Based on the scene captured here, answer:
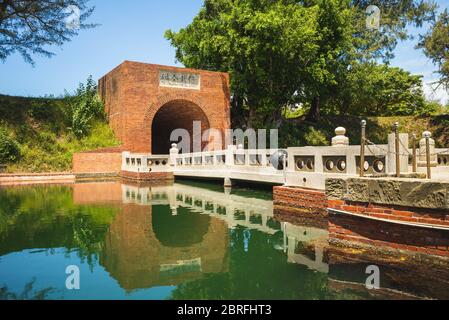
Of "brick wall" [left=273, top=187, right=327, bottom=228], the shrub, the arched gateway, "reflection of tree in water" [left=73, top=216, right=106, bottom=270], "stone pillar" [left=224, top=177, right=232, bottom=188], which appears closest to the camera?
"reflection of tree in water" [left=73, top=216, right=106, bottom=270]

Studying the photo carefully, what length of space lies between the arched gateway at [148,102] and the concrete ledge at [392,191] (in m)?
14.0

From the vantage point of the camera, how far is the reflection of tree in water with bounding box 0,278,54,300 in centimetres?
345

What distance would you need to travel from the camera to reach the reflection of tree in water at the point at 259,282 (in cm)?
354

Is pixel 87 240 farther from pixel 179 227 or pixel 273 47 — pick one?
pixel 273 47

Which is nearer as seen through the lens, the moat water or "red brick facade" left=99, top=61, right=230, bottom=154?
the moat water

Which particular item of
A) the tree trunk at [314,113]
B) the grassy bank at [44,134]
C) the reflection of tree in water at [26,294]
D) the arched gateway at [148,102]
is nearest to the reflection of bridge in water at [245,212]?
the reflection of tree in water at [26,294]

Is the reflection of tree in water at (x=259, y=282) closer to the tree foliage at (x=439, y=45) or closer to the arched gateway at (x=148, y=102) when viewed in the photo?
the arched gateway at (x=148, y=102)

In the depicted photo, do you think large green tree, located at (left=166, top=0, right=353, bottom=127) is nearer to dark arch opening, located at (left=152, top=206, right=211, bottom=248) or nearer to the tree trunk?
the tree trunk

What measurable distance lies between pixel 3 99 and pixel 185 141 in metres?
10.3

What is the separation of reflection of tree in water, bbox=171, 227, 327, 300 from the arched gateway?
13.6 metres

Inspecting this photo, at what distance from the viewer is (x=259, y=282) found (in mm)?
3854

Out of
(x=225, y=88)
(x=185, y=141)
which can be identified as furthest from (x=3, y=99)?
(x=225, y=88)

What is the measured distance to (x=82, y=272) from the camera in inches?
166

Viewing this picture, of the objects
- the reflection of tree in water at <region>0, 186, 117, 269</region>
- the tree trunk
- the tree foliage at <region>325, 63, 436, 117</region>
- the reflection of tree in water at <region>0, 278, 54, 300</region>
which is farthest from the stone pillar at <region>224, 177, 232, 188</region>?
the tree foliage at <region>325, 63, 436, 117</region>
